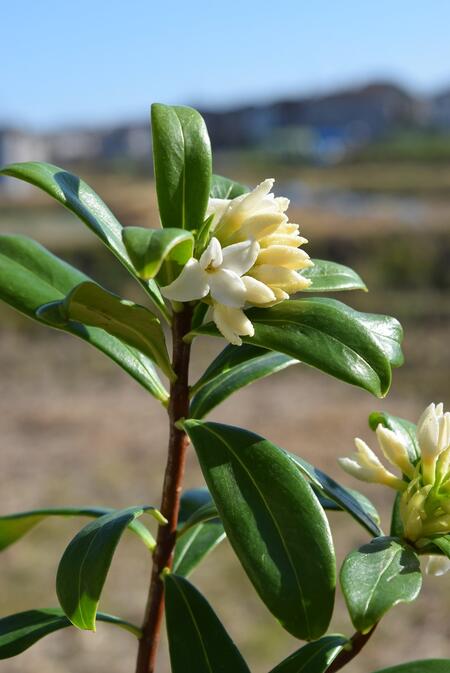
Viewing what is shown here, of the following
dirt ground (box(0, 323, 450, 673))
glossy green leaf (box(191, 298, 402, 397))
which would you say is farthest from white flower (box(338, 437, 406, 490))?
dirt ground (box(0, 323, 450, 673))

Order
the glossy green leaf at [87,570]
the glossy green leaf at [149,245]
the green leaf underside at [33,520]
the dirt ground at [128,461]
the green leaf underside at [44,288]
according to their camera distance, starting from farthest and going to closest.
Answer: the dirt ground at [128,461] → the green leaf underside at [33,520] → the green leaf underside at [44,288] → the glossy green leaf at [87,570] → the glossy green leaf at [149,245]

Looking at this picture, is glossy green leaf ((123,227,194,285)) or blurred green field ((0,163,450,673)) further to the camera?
blurred green field ((0,163,450,673))

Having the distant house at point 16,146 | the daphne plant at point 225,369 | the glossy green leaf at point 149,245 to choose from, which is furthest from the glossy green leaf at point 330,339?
the distant house at point 16,146

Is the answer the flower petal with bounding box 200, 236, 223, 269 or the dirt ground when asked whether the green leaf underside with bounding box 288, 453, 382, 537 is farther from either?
the dirt ground

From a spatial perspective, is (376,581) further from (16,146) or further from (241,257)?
(16,146)

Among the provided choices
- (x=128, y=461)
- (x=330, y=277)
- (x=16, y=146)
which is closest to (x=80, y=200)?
(x=330, y=277)

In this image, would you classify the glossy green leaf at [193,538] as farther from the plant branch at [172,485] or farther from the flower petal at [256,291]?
the flower petal at [256,291]
